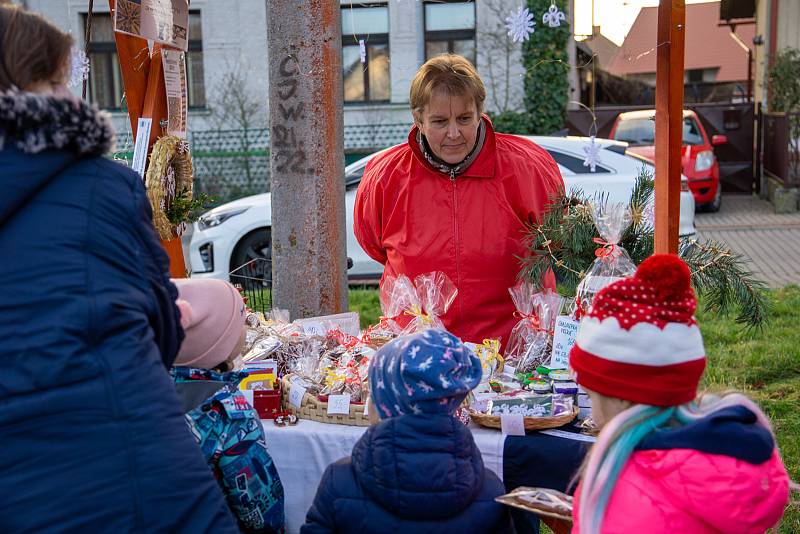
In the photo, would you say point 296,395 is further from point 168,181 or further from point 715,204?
point 715,204

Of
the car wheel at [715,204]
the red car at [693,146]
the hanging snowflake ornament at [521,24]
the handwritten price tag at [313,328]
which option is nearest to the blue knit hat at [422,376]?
the handwritten price tag at [313,328]

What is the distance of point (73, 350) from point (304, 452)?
108cm

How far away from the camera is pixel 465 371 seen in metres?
1.94

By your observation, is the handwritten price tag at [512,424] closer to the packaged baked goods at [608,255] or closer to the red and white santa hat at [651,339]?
the packaged baked goods at [608,255]

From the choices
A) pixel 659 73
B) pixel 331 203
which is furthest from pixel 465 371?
pixel 331 203

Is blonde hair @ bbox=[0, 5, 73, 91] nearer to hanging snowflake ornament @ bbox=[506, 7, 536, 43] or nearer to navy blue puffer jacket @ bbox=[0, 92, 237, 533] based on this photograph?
navy blue puffer jacket @ bbox=[0, 92, 237, 533]

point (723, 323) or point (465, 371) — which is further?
point (723, 323)

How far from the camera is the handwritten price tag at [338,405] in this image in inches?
99.3

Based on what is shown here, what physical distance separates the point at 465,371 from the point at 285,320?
1.51 metres

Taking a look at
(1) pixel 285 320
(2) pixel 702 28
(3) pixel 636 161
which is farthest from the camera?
(2) pixel 702 28

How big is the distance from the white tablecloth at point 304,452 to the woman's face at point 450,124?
1.16 meters

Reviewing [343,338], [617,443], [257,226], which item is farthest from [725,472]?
[257,226]

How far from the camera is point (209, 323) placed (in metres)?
2.13

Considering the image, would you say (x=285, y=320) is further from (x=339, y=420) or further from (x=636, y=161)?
(x=636, y=161)
